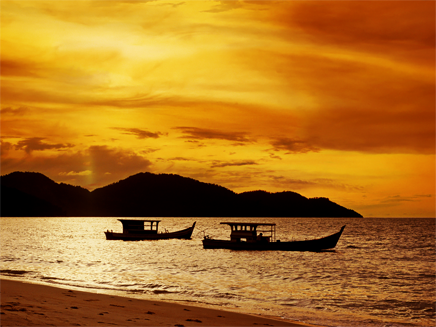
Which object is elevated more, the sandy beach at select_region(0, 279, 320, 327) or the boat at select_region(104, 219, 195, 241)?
the sandy beach at select_region(0, 279, 320, 327)

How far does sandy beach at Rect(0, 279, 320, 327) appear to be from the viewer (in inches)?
479

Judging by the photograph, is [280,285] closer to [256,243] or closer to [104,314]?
[104,314]

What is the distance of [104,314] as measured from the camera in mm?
14086

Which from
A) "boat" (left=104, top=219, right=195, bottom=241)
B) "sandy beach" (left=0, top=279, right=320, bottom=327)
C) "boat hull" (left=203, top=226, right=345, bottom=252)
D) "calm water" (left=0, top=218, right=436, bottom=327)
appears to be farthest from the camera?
"boat" (left=104, top=219, right=195, bottom=241)

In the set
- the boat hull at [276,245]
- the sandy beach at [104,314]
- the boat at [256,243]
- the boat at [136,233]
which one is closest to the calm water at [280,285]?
the sandy beach at [104,314]

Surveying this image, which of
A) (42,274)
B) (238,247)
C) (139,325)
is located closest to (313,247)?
(238,247)

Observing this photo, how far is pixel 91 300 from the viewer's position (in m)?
17.8

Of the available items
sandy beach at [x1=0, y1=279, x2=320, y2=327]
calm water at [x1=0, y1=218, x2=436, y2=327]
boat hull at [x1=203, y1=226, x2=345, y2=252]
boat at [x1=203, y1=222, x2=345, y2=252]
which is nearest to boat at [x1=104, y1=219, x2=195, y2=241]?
boat hull at [x1=203, y1=226, x2=345, y2=252]

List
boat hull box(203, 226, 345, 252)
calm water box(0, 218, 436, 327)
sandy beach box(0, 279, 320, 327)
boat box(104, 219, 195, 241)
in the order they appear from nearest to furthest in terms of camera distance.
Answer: sandy beach box(0, 279, 320, 327)
calm water box(0, 218, 436, 327)
boat hull box(203, 226, 345, 252)
boat box(104, 219, 195, 241)

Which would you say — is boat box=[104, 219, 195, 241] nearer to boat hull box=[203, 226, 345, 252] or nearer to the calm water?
boat hull box=[203, 226, 345, 252]

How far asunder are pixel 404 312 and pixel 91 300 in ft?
50.4

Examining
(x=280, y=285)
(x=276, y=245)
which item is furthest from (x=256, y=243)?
(x=280, y=285)

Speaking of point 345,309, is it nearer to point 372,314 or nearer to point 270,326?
point 372,314

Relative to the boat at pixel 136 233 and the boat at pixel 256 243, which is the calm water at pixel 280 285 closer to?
the boat at pixel 256 243
